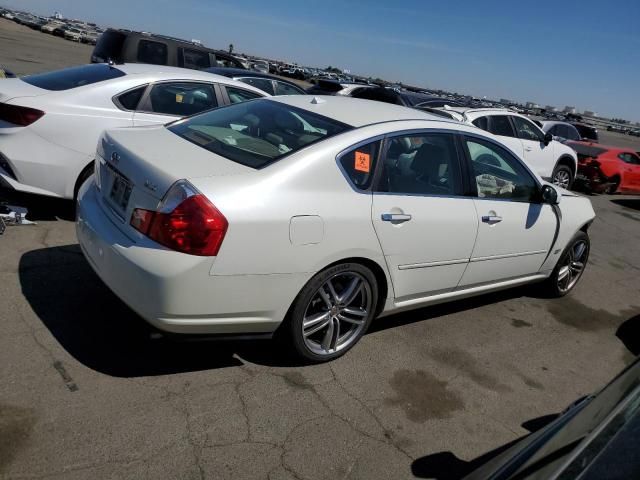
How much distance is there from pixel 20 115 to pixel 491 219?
13.3ft

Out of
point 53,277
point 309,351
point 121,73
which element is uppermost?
point 121,73

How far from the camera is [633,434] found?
1.35 meters

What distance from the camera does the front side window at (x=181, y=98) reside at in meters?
5.65

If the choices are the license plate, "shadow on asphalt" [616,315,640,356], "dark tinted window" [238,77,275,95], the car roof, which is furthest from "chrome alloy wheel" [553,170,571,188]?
the license plate

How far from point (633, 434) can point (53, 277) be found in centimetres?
393

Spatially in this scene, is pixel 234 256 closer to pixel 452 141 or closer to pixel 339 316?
pixel 339 316

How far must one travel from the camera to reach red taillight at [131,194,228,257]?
2803mm

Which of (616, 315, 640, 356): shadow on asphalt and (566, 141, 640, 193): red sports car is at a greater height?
(566, 141, 640, 193): red sports car

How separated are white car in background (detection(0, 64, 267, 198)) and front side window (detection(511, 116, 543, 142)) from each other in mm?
7361

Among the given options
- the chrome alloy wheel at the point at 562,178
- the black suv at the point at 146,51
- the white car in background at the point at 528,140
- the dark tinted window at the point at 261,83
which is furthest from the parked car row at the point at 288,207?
the chrome alloy wheel at the point at 562,178

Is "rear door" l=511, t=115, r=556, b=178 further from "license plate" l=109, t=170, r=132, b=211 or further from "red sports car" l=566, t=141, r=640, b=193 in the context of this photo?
"license plate" l=109, t=170, r=132, b=211

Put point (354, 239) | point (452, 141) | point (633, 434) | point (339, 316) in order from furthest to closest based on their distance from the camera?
point (452, 141)
point (339, 316)
point (354, 239)
point (633, 434)

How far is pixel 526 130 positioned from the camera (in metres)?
11.0

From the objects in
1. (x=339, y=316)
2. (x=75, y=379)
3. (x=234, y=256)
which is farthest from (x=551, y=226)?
(x=75, y=379)
